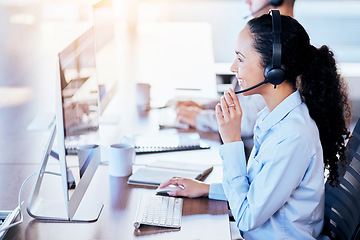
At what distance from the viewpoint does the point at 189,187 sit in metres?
1.35

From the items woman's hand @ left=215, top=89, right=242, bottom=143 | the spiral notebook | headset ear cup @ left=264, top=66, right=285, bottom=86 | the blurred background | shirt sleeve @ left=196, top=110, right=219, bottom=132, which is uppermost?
the blurred background

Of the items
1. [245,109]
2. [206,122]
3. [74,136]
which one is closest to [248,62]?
[74,136]

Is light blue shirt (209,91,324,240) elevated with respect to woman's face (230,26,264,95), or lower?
lower

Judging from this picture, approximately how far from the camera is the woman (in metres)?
1.15

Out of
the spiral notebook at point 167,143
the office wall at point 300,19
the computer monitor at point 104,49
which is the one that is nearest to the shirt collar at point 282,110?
the spiral notebook at point 167,143

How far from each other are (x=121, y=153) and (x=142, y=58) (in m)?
1.66

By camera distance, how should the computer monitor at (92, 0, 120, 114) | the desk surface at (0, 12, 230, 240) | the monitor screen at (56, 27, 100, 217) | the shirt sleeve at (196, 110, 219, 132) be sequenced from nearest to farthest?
the monitor screen at (56, 27, 100, 217), the desk surface at (0, 12, 230, 240), the computer monitor at (92, 0, 120, 114), the shirt sleeve at (196, 110, 219, 132)

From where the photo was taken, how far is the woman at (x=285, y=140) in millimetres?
1147

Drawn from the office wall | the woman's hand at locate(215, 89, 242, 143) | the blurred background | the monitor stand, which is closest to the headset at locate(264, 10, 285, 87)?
the woman's hand at locate(215, 89, 242, 143)

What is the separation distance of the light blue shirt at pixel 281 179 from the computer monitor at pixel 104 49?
A: 0.71m

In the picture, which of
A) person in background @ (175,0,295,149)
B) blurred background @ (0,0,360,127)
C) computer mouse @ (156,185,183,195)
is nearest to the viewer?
computer mouse @ (156,185,183,195)

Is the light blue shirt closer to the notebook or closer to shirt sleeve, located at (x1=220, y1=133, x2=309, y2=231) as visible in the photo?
shirt sleeve, located at (x1=220, y1=133, x2=309, y2=231)

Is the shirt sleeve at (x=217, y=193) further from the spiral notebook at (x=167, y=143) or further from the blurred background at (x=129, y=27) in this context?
the blurred background at (x=129, y=27)

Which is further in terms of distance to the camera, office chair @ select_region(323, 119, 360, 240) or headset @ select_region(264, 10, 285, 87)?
office chair @ select_region(323, 119, 360, 240)
